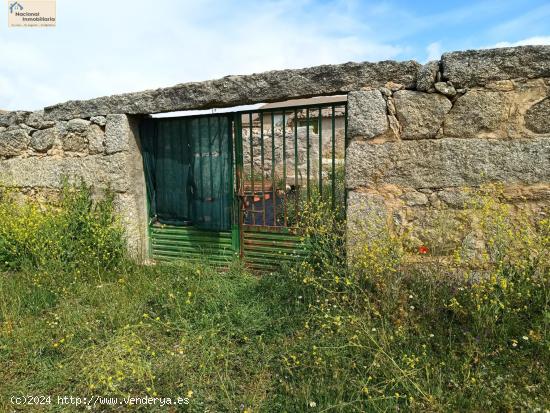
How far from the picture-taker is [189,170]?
4254mm

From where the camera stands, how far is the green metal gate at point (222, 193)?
3.80 meters

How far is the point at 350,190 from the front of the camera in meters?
3.25

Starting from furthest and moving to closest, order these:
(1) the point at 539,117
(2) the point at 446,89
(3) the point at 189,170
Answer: (3) the point at 189,170, (2) the point at 446,89, (1) the point at 539,117

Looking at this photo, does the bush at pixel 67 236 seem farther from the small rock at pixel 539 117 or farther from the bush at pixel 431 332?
the small rock at pixel 539 117

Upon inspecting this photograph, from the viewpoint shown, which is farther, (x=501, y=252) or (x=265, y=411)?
(x=501, y=252)

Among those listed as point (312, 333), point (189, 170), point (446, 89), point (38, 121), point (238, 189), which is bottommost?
point (312, 333)

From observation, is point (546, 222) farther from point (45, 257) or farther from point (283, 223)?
point (45, 257)

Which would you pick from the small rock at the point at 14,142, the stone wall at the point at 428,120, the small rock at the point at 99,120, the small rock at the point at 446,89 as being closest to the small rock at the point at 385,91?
the stone wall at the point at 428,120

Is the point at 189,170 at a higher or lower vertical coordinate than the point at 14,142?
lower

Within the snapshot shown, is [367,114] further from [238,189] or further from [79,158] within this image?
[79,158]

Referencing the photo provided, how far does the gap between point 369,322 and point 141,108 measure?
312 cm

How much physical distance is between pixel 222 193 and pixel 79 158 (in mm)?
1789

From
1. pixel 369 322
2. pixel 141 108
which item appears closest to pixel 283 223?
pixel 369 322

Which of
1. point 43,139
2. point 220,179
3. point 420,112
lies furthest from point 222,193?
point 43,139
